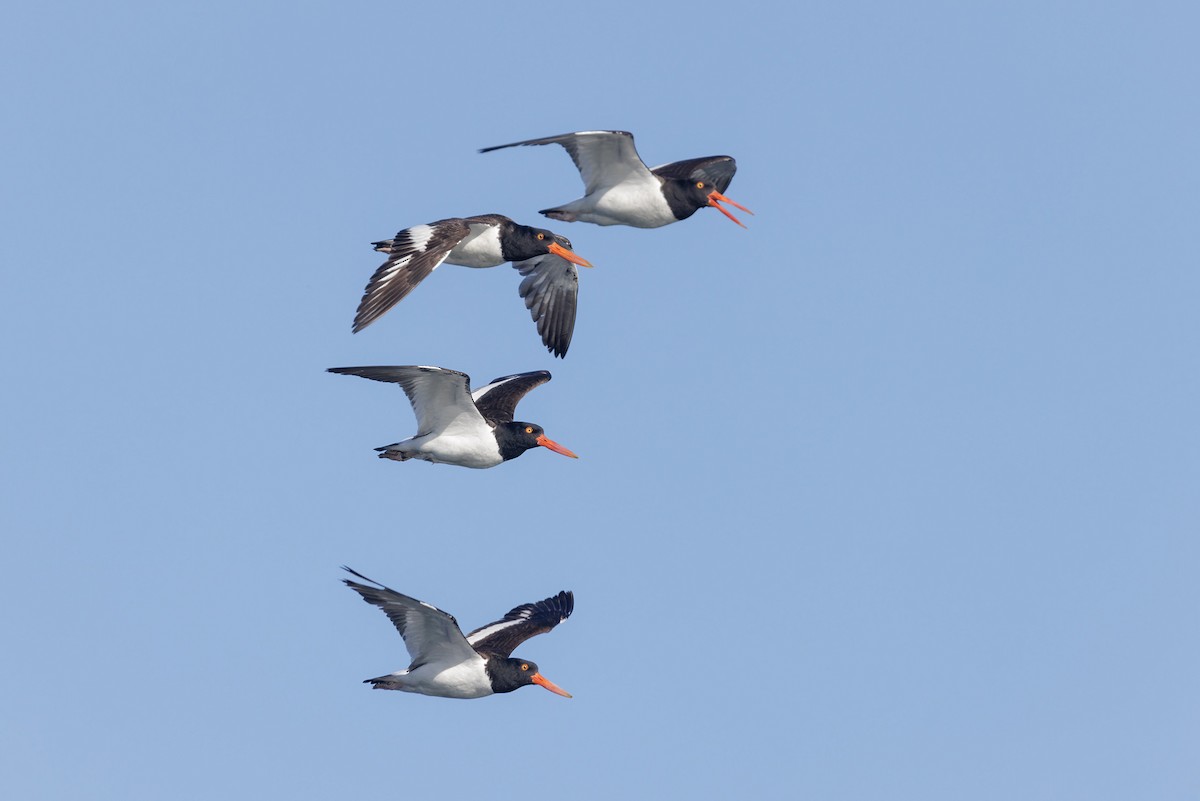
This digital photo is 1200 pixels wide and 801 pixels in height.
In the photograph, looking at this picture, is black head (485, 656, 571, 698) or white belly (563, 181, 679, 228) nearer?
black head (485, 656, 571, 698)

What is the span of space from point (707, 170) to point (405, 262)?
667 centimetres

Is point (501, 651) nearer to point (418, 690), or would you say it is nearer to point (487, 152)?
point (418, 690)

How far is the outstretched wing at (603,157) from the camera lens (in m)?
22.0

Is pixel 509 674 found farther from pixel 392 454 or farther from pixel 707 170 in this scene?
pixel 707 170

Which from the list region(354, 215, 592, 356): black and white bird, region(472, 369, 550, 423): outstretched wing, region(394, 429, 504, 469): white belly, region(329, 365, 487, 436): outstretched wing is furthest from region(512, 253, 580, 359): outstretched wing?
region(394, 429, 504, 469): white belly

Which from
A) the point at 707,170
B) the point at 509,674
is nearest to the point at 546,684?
the point at 509,674

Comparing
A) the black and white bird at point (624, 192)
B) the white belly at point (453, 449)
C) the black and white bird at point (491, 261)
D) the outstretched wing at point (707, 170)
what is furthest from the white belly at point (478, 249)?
the outstretched wing at point (707, 170)

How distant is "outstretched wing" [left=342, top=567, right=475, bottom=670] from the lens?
19188mm

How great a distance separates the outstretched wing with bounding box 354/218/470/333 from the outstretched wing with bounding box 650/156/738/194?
4462 millimetres

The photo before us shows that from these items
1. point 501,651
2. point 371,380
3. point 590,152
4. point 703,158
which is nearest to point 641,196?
point 590,152

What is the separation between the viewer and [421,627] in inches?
790

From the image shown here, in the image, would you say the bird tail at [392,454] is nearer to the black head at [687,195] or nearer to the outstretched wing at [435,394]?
the outstretched wing at [435,394]

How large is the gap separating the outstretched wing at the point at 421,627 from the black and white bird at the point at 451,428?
228 centimetres

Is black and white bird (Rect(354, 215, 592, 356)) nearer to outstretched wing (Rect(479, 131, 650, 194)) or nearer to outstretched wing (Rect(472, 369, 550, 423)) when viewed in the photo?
outstretched wing (Rect(472, 369, 550, 423))
